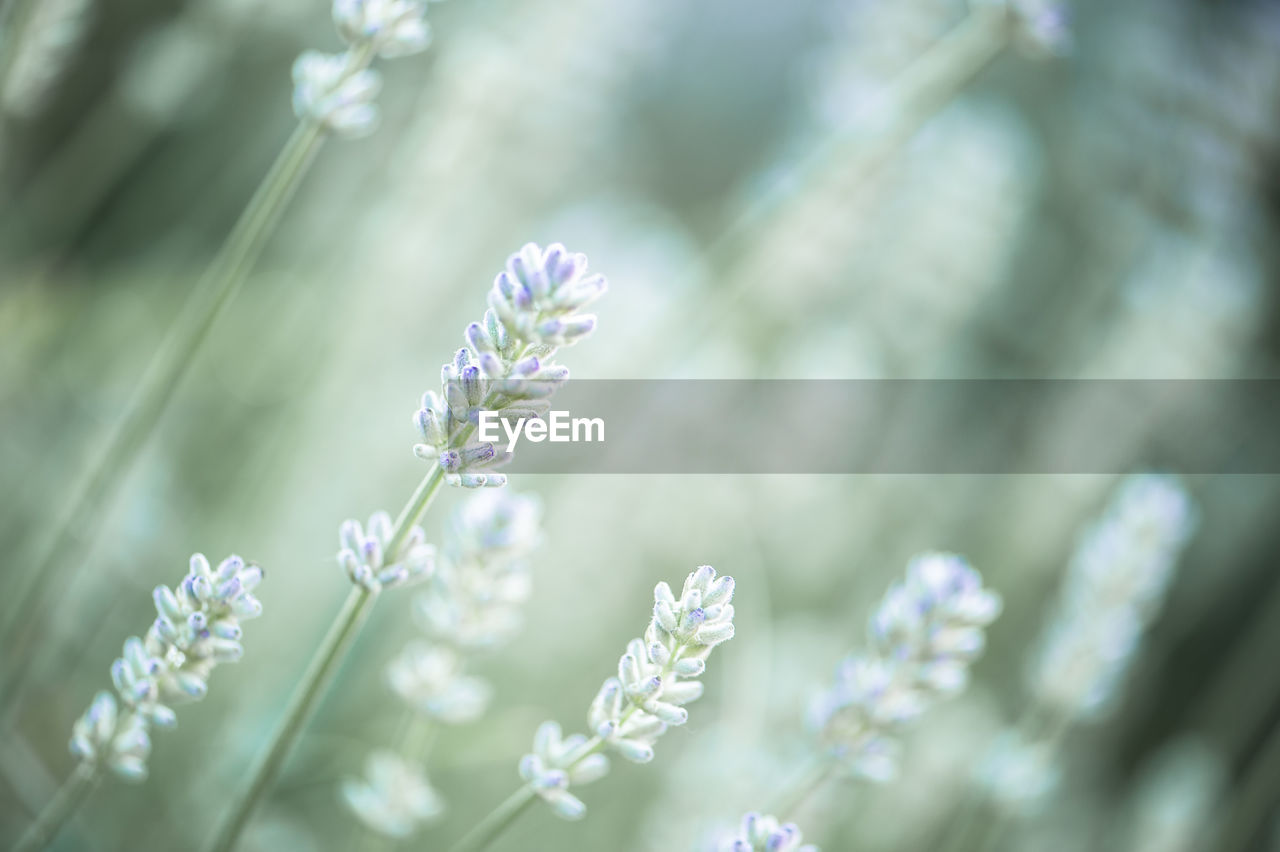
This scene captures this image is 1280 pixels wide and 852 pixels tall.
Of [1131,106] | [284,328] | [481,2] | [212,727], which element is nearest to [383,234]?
[284,328]

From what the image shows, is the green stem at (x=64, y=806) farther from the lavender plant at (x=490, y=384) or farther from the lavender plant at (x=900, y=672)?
the lavender plant at (x=900, y=672)

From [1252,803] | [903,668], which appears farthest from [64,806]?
[1252,803]

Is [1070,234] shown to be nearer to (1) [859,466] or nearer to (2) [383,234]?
(1) [859,466]

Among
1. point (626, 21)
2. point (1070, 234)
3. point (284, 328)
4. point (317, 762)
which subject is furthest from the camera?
point (1070, 234)

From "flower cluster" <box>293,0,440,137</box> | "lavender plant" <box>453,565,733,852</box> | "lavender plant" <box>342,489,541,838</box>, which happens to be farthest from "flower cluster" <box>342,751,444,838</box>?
"flower cluster" <box>293,0,440,137</box>

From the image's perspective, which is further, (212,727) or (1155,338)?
(1155,338)

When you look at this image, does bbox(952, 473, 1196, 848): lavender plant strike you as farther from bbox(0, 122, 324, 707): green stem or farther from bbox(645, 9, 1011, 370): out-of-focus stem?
bbox(0, 122, 324, 707): green stem
